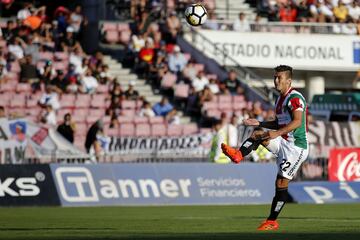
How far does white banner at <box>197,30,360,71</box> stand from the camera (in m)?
36.4

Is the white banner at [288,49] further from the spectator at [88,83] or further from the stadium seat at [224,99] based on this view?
the spectator at [88,83]

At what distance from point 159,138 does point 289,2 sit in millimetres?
12289

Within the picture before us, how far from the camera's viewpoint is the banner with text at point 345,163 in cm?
2817

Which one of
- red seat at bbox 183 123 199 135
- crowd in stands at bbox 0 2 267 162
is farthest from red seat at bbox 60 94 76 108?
red seat at bbox 183 123 199 135

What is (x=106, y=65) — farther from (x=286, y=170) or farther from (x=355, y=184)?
(x=286, y=170)

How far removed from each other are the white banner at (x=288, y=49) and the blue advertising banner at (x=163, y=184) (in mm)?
10176

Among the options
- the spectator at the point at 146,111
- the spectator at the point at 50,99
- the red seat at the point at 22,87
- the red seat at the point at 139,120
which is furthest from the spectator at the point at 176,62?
the red seat at the point at 22,87

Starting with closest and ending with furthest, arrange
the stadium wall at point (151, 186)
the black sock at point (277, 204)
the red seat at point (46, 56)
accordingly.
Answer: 1. the black sock at point (277, 204)
2. the stadium wall at point (151, 186)
3. the red seat at point (46, 56)

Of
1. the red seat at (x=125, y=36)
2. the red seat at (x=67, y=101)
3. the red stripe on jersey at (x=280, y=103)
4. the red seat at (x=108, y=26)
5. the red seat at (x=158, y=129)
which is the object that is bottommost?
the red seat at (x=158, y=129)

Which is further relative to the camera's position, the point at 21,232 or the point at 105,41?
the point at 105,41

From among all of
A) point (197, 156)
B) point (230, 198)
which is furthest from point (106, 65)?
point (230, 198)

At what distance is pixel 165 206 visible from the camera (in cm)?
2395

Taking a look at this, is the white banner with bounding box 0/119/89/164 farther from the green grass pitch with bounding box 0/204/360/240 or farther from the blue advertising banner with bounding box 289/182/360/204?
the blue advertising banner with bounding box 289/182/360/204

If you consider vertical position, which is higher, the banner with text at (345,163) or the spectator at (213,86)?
the spectator at (213,86)
